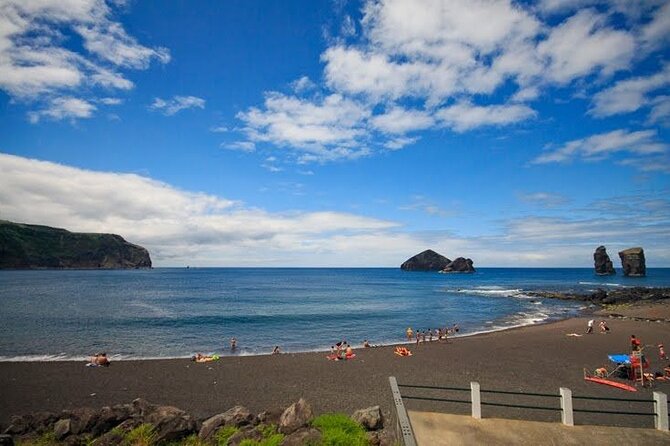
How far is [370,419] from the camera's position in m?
12.4

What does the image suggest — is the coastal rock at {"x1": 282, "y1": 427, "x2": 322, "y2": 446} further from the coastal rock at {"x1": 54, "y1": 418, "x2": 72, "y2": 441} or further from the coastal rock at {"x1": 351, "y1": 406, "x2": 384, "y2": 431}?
the coastal rock at {"x1": 54, "y1": 418, "x2": 72, "y2": 441}

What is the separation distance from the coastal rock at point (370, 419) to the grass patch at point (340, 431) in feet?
2.20

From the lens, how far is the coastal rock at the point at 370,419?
1223cm

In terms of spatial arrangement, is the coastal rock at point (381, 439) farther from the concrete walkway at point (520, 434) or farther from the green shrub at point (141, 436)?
the green shrub at point (141, 436)

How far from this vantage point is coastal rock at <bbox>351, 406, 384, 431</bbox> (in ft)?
40.1

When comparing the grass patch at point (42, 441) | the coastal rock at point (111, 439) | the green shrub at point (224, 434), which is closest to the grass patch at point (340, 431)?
the green shrub at point (224, 434)

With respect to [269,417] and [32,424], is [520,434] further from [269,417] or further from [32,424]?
[32,424]

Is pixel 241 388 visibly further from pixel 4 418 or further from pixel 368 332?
pixel 368 332

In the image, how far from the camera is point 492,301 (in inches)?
2788

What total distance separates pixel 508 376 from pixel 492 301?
53.9 metres

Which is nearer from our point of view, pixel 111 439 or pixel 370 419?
pixel 111 439

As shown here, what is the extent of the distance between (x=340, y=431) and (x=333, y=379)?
1102cm

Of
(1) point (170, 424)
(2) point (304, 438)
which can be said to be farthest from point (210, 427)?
(2) point (304, 438)

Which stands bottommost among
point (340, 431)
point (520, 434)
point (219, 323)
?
point (219, 323)
